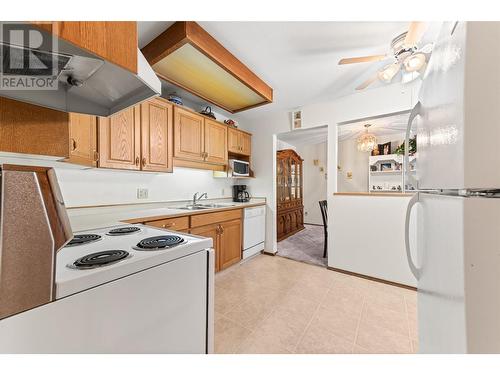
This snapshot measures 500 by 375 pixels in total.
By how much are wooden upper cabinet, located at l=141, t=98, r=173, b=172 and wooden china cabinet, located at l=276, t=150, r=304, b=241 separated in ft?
7.41

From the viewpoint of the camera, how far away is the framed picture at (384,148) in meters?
4.27

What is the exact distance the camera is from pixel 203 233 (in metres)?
2.09

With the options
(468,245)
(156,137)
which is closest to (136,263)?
(468,245)

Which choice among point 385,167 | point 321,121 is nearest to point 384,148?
point 385,167

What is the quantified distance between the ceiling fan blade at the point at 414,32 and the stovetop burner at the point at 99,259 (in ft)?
6.49

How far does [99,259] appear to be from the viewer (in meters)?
0.63

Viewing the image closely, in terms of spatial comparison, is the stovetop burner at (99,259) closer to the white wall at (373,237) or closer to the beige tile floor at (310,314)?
the beige tile floor at (310,314)

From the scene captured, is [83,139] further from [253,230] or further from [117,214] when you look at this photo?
[253,230]

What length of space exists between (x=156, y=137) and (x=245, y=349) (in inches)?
80.0

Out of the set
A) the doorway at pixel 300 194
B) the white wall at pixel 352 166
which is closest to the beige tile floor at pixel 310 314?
the doorway at pixel 300 194

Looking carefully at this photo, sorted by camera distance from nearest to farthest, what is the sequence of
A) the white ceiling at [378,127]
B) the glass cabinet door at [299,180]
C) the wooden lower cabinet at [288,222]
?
the white ceiling at [378,127]
the wooden lower cabinet at [288,222]
the glass cabinet door at [299,180]

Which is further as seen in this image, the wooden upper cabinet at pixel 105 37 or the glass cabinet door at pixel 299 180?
the glass cabinet door at pixel 299 180

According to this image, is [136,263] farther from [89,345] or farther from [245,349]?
[245,349]

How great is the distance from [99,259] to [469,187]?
3.45 ft
